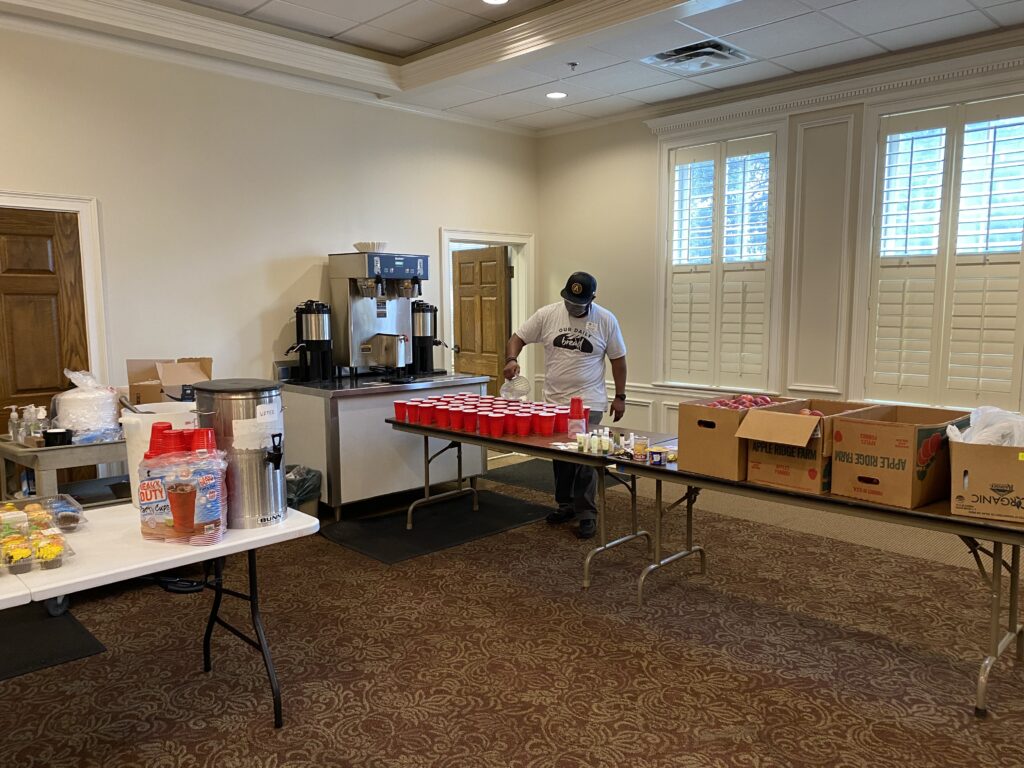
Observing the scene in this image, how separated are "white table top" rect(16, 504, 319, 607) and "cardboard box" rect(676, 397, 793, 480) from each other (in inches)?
63.3

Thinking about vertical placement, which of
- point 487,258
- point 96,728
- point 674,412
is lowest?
point 96,728

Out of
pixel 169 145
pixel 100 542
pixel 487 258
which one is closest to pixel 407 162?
pixel 487 258

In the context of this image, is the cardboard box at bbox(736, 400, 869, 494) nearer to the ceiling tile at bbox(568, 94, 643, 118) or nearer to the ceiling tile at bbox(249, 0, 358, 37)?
the ceiling tile at bbox(249, 0, 358, 37)

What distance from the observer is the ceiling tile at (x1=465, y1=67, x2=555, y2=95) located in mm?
5105

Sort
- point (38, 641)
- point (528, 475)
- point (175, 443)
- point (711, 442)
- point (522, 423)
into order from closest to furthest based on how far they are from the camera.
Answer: point (175, 443), point (711, 442), point (38, 641), point (522, 423), point (528, 475)

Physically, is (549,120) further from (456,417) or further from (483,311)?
(456,417)

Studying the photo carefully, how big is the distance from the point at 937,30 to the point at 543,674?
4.46 m

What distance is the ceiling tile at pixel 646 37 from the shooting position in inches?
165

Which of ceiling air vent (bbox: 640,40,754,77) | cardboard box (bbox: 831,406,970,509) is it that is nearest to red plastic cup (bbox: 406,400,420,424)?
cardboard box (bbox: 831,406,970,509)

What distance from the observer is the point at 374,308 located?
533cm

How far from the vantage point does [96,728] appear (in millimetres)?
2504

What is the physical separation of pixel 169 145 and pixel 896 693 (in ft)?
16.5

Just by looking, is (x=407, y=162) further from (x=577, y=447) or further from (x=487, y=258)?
Answer: (x=577, y=447)

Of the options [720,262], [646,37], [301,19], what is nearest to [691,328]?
[720,262]
